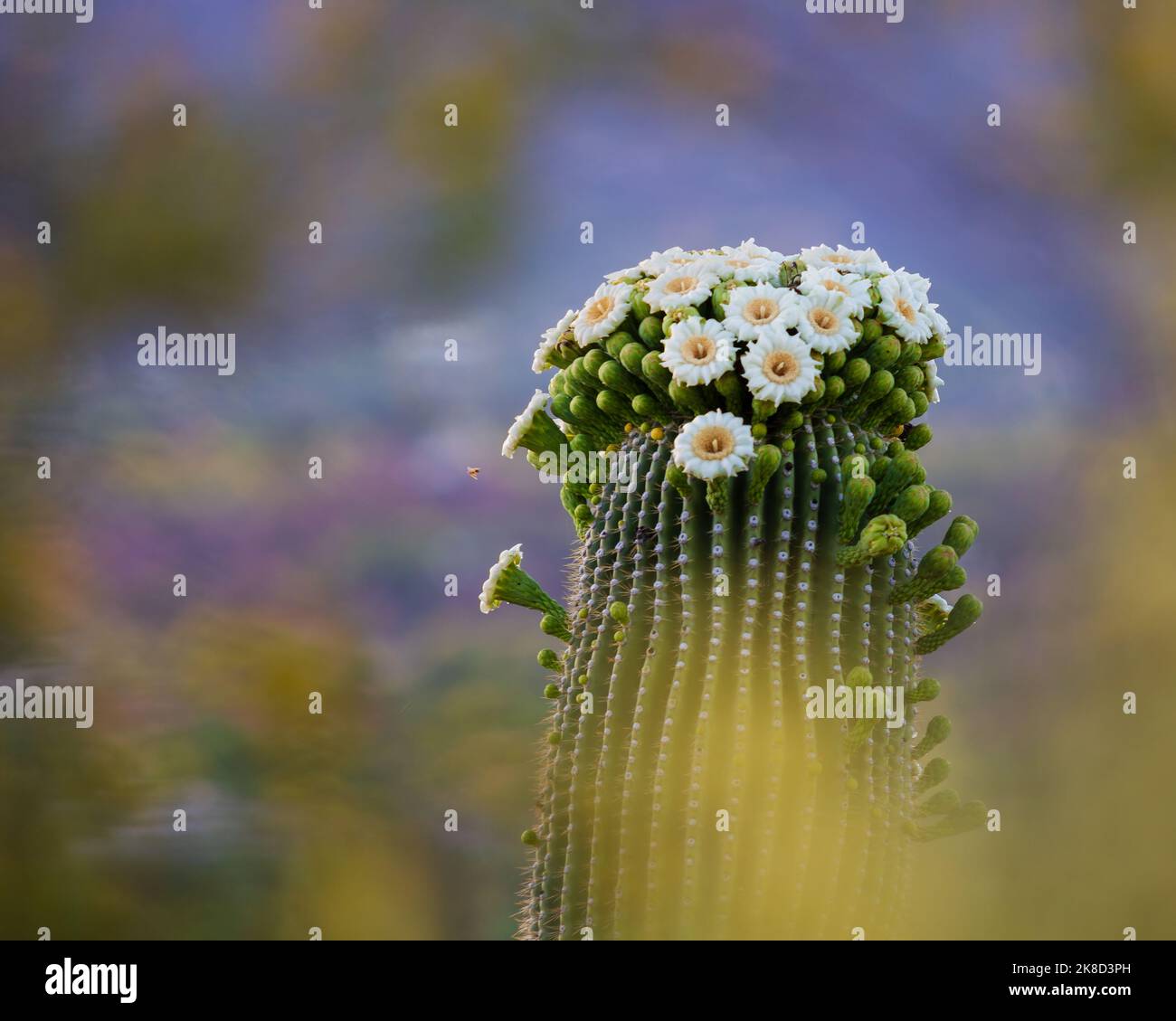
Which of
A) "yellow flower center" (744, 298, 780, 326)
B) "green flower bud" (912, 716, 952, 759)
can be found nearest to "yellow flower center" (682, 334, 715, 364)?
"yellow flower center" (744, 298, 780, 326)

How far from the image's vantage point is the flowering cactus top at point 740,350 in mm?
3143

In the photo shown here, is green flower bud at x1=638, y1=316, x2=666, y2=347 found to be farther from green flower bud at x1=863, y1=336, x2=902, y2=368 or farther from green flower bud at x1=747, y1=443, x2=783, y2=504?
green flower bud at x1=863, y1=336, x2=902, y2=368

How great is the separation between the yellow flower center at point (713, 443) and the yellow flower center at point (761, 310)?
0.29m

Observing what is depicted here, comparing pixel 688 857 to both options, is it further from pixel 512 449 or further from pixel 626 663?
pixel 512 449

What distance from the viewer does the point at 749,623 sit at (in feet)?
10.1

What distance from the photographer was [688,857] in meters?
3.03

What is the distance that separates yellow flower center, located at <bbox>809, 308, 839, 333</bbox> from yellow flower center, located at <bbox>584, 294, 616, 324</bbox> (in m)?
0.53

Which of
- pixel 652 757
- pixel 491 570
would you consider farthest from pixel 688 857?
pixel 491 570

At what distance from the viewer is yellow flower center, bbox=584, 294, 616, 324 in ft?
11.2

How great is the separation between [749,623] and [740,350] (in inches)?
27.0

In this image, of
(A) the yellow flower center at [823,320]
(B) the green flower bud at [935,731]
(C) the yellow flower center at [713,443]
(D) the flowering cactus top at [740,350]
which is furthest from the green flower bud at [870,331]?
(B) the green flower bud at [935,731]

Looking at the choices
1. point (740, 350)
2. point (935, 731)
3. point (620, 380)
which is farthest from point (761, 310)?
point (935, 731)

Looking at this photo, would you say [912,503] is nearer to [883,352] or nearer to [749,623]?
[883,352]

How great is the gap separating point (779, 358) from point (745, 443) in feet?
0.75
